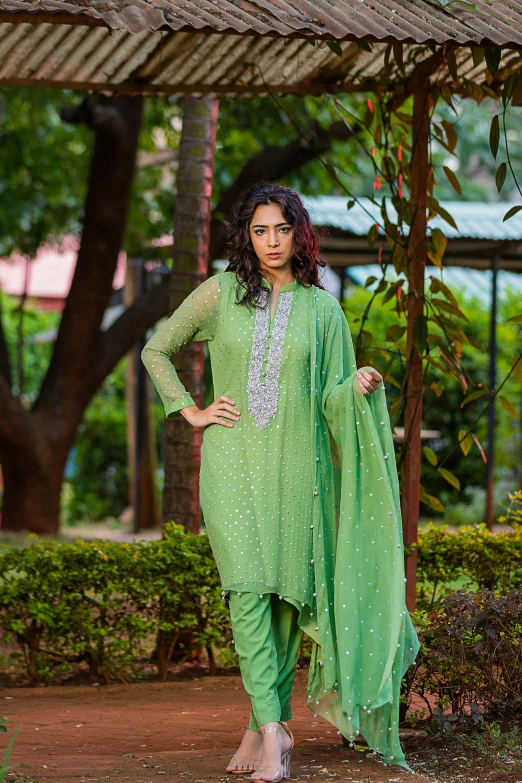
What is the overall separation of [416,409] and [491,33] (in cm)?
189

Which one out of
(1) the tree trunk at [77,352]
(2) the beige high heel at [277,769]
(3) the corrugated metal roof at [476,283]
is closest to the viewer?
(2) the beige high heel at [277,769]

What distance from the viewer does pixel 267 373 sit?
13.1 ft

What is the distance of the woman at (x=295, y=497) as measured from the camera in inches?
153

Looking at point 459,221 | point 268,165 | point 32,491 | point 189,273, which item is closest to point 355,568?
point 189,273

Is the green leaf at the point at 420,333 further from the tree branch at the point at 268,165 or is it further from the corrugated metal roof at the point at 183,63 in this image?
the tree branch at the point at 268,165

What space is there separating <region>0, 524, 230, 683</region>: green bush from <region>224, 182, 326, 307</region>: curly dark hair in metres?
2.24

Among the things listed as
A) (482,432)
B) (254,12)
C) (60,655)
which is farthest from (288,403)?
(482,432)

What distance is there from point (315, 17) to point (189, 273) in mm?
2760

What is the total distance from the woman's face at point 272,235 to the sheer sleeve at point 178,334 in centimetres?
22

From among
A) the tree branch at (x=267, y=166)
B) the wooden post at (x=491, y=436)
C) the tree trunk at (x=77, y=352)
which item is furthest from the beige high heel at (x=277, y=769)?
the wooden post at (x=491, y=436)

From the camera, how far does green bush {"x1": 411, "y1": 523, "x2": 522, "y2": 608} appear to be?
5.99 meters

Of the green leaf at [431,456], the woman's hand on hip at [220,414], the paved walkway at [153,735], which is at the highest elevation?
the woman's hand on hip at [220,414]

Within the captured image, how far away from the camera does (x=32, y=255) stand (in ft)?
42.8

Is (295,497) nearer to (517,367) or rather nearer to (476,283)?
(517,367)
